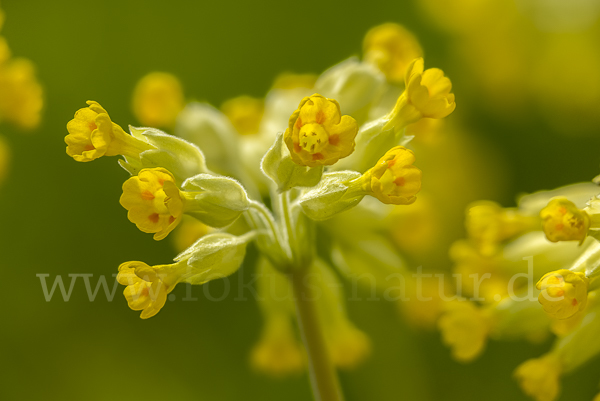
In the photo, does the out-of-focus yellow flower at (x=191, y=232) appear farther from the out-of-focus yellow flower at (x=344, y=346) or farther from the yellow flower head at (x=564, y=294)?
the yellow flower head at (x=564, y=294)

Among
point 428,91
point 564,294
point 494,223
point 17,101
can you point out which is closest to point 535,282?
point 494,223

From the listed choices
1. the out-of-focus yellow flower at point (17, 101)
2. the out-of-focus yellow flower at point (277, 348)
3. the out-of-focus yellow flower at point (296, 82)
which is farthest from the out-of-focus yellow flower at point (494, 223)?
the out-of-focus yellow flower at point (17, 101)

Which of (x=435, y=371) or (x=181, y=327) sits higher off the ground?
(x=181, y=327)

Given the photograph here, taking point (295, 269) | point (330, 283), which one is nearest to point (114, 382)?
point (330, 283)

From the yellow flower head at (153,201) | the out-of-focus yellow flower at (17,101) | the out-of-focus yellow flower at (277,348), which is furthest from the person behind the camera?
the out-of-focus yellow flower at (277,348)

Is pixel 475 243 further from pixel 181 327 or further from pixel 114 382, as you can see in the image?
pixel 114 382
